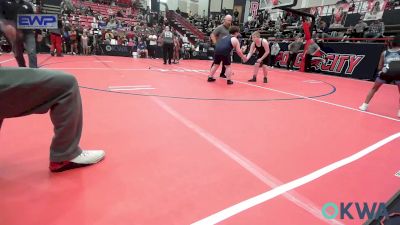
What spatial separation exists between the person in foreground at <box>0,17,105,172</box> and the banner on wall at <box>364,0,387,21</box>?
1368cm

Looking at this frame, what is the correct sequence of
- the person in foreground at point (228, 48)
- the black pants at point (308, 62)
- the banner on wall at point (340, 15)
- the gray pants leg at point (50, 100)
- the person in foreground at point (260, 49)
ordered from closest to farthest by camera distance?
1. the gray pants leg at point (50, 100)
2. the person in foreground at point (228, 48)
3. the person in foreground at point (260, 49)
4. the black pants at point (308, 62)
5. the banner on wall at point (340, 15)

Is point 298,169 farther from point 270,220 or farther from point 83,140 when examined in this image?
point 83,140

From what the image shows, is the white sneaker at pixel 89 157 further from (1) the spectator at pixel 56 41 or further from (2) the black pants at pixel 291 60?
(2) the black pants at pixel 291 60

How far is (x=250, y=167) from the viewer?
1816mm

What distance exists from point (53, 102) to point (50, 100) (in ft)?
0.06

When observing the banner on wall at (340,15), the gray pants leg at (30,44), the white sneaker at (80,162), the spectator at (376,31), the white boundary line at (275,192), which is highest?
the banner on wall at (340,15)

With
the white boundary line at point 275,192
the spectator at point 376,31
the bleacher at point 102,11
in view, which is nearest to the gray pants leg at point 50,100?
the white boundary line at point 275,192

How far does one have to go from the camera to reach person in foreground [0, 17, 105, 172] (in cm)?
124

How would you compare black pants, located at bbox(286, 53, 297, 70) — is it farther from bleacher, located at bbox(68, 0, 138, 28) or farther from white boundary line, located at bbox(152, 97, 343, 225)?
bleacher, located at bbox(68, 0, 138, 28)

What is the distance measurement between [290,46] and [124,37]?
9.45m

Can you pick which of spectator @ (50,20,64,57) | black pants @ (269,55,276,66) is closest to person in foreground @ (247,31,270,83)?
black pants @ (269,55,276,66)

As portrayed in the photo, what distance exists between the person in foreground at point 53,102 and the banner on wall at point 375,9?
13676 millimetres

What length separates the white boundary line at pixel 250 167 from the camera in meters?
1.39

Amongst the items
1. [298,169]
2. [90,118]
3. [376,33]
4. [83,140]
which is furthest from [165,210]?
[376,33]
